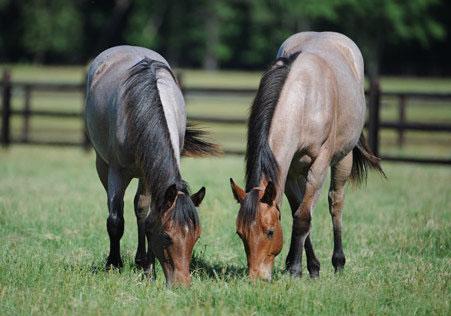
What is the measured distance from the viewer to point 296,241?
251 inches

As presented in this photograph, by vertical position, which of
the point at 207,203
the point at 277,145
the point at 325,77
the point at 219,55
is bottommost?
the point at 219,55

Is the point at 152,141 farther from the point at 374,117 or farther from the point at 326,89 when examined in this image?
the point at 374,117

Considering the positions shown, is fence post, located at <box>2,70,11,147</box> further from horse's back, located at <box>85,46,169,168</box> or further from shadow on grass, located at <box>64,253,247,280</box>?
shadow on grass, located at <box>64,253,247,280</box>

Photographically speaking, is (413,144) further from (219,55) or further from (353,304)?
(219,55)

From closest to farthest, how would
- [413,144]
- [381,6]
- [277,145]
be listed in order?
[277,145], [413,144], [381,6]

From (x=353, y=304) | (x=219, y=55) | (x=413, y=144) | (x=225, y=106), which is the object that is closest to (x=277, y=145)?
(x=353, y=304)

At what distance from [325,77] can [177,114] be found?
129cm

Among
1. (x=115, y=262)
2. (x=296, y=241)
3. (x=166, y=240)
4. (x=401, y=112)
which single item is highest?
(x=166, y=240)

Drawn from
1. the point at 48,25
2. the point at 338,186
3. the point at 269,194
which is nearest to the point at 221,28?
the point at 48,25

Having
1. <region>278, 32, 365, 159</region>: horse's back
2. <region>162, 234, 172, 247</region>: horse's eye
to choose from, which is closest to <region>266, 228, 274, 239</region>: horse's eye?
<region>162, 234, 172, 247</region>: horse's eye

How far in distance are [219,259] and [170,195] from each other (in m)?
1.82

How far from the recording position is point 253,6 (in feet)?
179

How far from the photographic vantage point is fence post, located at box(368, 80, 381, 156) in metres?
15.1

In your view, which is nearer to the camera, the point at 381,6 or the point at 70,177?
the point at 70,177
